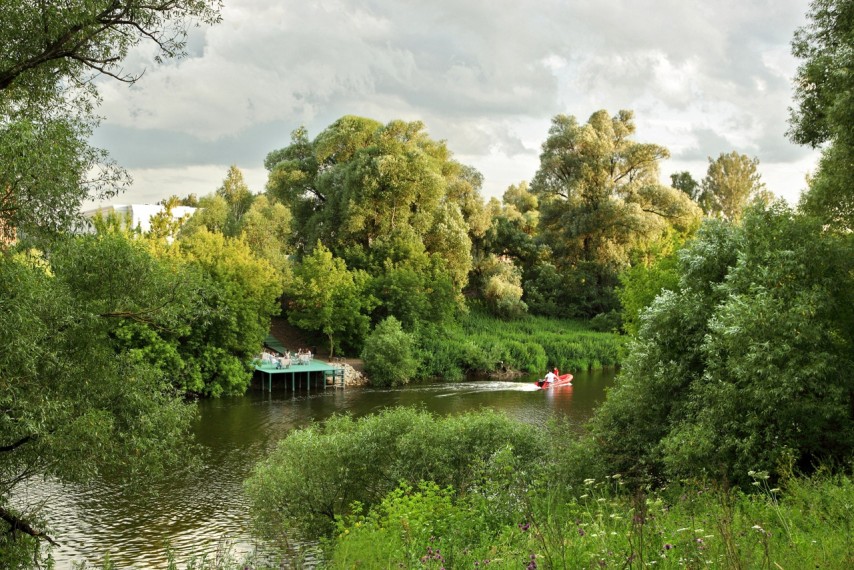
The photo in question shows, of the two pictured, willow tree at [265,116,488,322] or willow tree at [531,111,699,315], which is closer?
willow tree at [265,116,488,322]

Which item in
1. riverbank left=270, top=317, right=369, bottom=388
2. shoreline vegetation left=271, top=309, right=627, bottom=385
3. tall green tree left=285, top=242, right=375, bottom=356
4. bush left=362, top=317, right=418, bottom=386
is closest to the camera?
bush left=362, top=317, right=418, bottom=386

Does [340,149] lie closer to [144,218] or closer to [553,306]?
[553,306]

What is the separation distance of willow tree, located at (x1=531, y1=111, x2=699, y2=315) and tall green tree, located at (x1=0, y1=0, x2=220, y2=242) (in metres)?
39.9

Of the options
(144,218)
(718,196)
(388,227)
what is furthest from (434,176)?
(718,196)

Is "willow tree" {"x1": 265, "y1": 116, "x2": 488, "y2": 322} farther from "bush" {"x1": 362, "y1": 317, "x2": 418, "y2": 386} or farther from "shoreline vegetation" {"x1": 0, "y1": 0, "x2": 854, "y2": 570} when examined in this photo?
"shoreline vegetation" {"x1": 0, "y1": 0, "x2": 854, "y2": 570}

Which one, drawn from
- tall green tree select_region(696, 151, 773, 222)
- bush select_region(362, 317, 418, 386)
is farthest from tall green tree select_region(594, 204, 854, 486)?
tall green tree select_region(696, 151, 773, 222)

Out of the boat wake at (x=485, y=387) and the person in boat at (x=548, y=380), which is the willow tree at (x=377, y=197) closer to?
the boat wake at (x=485, y=387)

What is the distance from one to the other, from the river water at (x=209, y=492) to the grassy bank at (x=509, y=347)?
6469 millimetres

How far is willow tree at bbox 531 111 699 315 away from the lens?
159 feet

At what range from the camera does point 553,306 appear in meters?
49.3

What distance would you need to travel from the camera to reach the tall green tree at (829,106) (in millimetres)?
12547

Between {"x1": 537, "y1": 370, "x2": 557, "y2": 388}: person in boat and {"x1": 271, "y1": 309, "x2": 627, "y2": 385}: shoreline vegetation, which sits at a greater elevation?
{"x1": 271, "y1": 309, "x2": 627, "y2": 385}: shoreline vegetation

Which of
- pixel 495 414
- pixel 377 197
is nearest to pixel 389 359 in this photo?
pixel 377 197

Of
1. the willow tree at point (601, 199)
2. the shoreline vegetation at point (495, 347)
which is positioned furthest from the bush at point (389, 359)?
the willow tree at point (601, 199)
